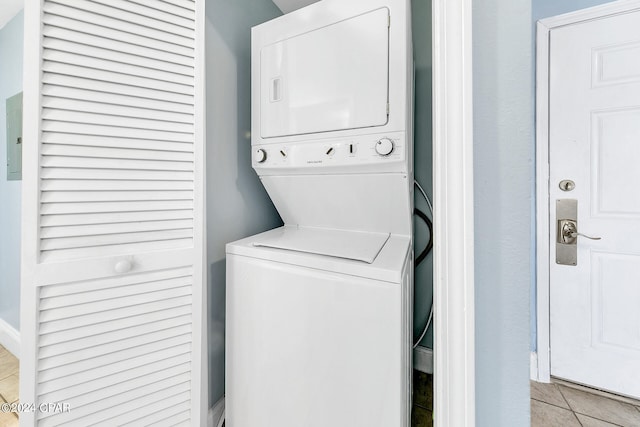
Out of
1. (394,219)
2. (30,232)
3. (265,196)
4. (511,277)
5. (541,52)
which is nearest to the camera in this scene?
(511,277)

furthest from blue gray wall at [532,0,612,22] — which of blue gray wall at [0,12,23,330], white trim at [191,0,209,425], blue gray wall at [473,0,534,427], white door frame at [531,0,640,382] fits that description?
blue gray wall at [0,12,23,330]

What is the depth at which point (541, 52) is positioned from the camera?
→ 158cm

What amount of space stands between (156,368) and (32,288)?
0.52 m

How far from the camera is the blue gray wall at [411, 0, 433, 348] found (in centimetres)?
176

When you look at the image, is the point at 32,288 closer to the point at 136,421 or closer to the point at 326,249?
the point at 136,421

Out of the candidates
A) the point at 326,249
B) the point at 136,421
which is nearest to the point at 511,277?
the point at 326,249

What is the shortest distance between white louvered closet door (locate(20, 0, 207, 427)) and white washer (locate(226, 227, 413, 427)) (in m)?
0.20

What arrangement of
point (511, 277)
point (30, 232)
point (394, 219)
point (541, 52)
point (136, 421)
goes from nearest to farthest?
point (511, 277)
point (30, 232)
point (136, 421)
point (394, 219)
point (541, 52)


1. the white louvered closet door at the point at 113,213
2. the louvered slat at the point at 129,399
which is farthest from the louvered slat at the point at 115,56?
the louvered slat at the point at 129,399

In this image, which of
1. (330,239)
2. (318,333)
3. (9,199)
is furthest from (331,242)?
(9,199)

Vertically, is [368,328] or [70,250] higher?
[70,250]

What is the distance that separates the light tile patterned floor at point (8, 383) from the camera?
1.48 meters

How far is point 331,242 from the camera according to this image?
125 centimetres

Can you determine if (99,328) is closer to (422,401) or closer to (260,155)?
(260,155)
